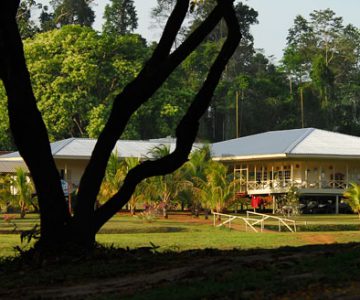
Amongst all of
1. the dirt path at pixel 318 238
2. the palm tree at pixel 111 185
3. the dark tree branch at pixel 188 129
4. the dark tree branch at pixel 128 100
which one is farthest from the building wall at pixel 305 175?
the dark tree branch at pixel 128 100

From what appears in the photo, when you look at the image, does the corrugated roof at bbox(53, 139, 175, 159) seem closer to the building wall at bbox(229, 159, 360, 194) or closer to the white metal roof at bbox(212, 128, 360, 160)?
the white metal roof at bbox(212, 128, 360, 160)

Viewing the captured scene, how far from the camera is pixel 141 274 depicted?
1284 cm

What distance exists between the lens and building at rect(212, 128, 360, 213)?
51625 millimetres

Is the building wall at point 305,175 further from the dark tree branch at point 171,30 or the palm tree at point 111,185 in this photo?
the dark tree branch at point 171,30

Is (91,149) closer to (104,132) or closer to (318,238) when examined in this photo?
(318,238)

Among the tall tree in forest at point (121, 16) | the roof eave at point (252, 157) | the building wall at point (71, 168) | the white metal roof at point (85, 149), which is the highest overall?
the tall tree in forest at point (121, 16)

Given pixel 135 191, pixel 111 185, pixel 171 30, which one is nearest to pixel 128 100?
pixel 171 30

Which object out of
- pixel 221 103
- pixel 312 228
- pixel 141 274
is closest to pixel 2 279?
pixel 141 274

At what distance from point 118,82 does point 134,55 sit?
8.63 ft

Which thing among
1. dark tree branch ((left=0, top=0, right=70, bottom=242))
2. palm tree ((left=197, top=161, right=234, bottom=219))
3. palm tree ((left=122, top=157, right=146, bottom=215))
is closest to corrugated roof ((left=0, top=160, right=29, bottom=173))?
palm tree ((left=122, top=157, right=146, bottom=215))

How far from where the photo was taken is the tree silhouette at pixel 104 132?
15.2 metres

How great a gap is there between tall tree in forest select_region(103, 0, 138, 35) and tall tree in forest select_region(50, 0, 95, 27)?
6.61 ft

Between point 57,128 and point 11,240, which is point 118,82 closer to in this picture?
point 57,128

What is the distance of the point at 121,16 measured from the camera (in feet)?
316
